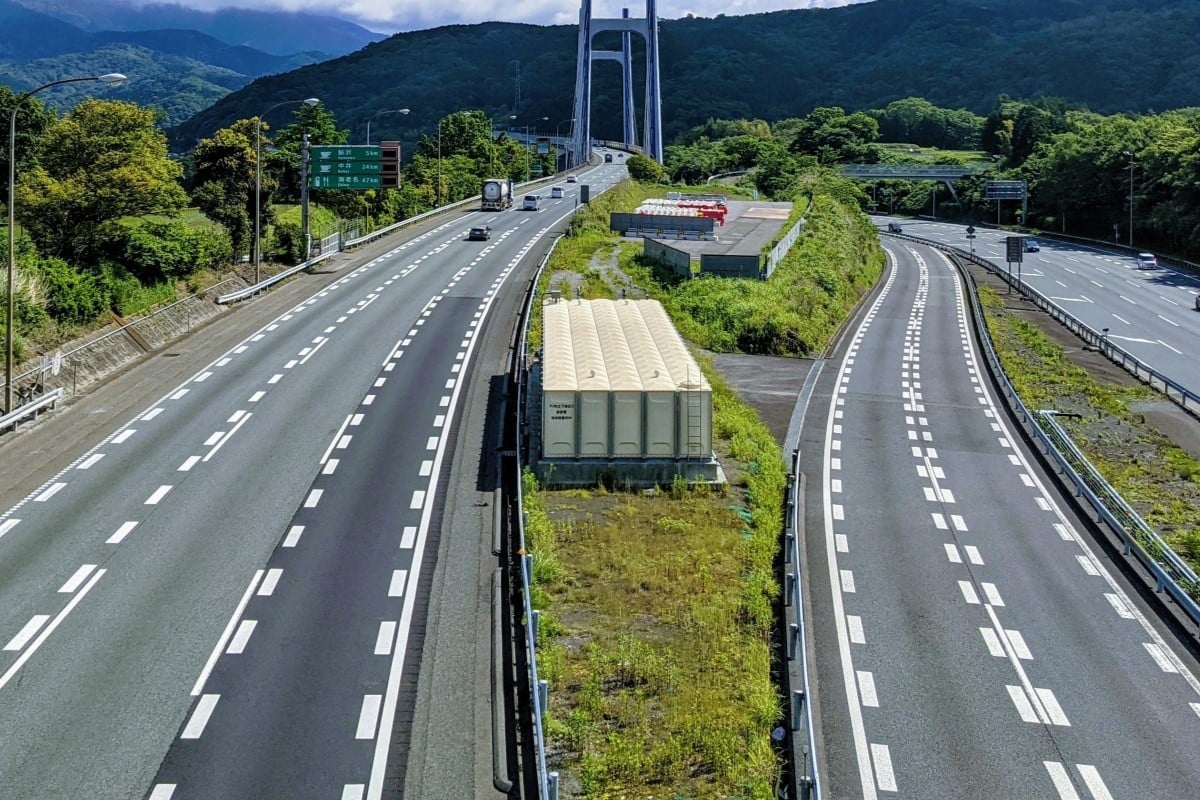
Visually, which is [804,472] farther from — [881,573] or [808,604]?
[808,604]

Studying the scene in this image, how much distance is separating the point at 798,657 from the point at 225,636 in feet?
31.2

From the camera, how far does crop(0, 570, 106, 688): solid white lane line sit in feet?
56.2

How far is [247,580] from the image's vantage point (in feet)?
68.0

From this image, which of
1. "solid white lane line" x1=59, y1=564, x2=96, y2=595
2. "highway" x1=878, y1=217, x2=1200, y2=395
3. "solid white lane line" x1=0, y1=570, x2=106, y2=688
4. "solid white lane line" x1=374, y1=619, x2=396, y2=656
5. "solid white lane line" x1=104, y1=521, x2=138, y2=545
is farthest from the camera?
"highway" x1=878, y1=217, x2=1200, y2=395

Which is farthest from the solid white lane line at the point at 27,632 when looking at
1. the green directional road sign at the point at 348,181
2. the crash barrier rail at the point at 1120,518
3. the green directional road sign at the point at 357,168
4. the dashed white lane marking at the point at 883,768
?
the green directional road sign at the point at 357,168

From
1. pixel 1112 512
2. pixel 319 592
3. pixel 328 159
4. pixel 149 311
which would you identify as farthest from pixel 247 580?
pixel 328 159

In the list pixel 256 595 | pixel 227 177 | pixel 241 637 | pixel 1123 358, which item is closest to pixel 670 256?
pixel 227 177

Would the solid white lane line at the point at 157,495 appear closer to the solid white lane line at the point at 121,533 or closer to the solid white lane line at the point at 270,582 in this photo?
the solid white lane line at the point at 121,533

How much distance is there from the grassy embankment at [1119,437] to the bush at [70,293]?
112 feet

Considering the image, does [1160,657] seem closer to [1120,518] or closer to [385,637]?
[1120,518]

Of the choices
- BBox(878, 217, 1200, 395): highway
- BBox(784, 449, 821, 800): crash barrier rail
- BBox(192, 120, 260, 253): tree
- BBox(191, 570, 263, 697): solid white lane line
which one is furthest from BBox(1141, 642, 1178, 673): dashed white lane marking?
BBox(192, 120, 260, 253): tree

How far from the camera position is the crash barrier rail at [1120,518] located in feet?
73.8

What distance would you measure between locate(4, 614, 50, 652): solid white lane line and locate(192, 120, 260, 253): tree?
36598 millimetres

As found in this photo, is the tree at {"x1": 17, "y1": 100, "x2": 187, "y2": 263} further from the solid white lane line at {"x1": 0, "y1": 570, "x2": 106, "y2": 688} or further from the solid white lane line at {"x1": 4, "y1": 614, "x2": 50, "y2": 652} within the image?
the solid white lane line at {"x1": 4, "y1": 614, "x2": 50, "y2": 652}
